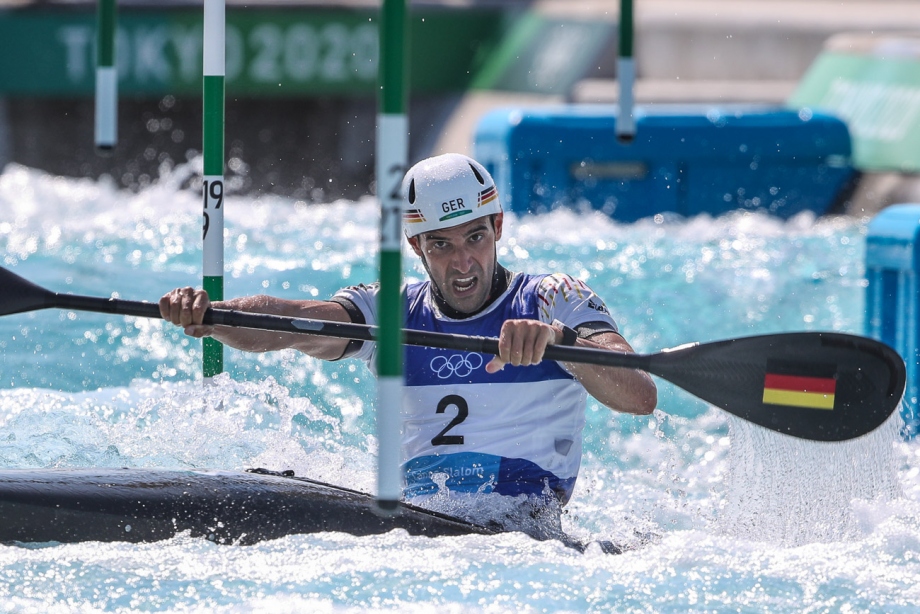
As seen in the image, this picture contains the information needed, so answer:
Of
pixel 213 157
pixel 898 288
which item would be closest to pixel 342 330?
pixel 213 157

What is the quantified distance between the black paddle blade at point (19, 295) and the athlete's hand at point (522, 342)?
4.43 ft

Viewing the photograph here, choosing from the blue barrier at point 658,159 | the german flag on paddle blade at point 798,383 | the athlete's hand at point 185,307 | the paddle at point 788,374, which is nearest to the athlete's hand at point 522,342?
the paddle at point 788,374

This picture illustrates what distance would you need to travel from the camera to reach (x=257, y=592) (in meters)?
2.90

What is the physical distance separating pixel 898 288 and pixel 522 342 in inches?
94.2

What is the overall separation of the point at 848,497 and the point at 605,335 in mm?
941

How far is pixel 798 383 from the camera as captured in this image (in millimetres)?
3391

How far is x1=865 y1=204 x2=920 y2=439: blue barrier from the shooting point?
4879 mm

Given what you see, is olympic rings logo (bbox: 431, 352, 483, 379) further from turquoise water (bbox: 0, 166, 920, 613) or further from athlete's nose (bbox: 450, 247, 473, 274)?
turquoise water (bbox: 0, 166, 920, 613)

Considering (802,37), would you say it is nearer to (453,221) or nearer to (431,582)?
(453,221)

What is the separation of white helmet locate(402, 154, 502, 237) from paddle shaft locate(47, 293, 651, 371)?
14.1 inches

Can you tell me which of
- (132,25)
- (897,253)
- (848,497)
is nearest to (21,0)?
(132,25)

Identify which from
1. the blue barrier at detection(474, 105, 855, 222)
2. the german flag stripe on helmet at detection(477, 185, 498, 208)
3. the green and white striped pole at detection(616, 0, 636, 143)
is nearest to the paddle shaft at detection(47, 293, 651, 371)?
the german flag stripe on helmet at detection(477, 185, 498, 208)

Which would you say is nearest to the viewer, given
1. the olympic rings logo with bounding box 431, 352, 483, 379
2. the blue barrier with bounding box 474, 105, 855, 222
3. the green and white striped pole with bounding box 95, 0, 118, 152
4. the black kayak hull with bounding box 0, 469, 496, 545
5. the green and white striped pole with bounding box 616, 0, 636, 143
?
the black kayak hull with bounding box 0, 469, 496, 545

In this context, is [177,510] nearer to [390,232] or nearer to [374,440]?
Result: [390,232]
